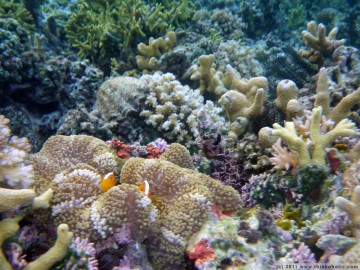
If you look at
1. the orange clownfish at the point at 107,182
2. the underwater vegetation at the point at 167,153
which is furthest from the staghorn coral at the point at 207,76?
the orange clownfish at the point at 107,182

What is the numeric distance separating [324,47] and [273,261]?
4048mm

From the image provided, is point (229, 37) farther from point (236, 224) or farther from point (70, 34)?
point (236, 224)

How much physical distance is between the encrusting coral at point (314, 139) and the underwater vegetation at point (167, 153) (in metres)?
0.01

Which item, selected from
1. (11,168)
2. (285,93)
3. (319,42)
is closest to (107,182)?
(11,168)

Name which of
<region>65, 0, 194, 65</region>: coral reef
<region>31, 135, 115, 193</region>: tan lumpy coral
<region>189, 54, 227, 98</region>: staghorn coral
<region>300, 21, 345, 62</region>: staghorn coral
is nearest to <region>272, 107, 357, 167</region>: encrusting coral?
<region>31, 135, 115, 193</region>: tan lumpy coral

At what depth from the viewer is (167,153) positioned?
287cm

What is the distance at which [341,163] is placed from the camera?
8.73 ft

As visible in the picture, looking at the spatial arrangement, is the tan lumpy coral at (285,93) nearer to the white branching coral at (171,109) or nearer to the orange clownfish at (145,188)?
the white branching coral at (171,109)

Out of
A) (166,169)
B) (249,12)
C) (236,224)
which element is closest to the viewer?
(236,224)

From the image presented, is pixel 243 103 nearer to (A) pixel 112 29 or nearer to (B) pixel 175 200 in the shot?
(B) pixel 175 200

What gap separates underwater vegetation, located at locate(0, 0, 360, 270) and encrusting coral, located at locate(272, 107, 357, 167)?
0.01 m

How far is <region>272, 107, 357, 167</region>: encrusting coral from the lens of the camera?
2639mm

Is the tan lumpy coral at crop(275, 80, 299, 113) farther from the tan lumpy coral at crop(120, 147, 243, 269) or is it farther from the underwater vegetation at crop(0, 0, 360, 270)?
the tan lumpy coral at crop(120, 147, 243, 269)

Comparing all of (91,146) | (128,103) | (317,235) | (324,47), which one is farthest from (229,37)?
(317,235)
